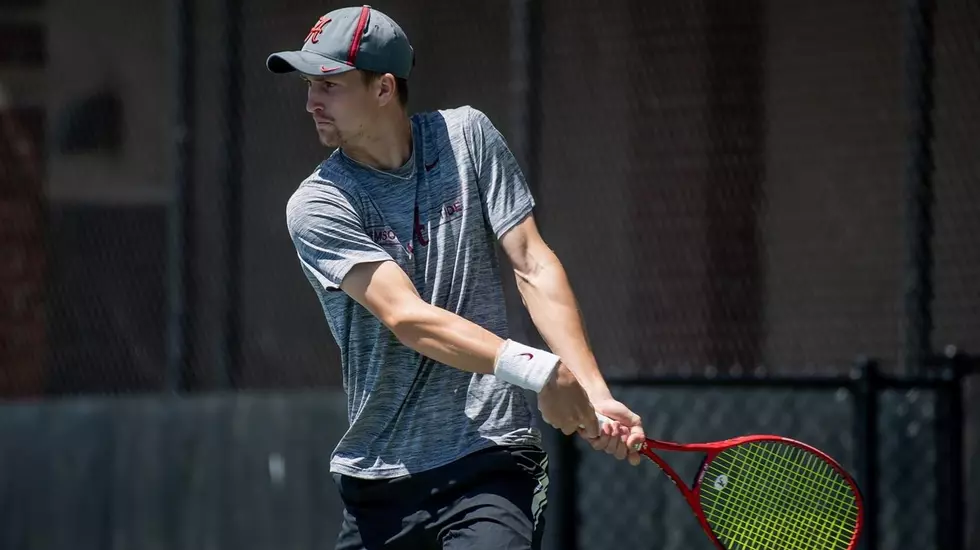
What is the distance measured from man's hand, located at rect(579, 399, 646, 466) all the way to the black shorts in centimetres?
21

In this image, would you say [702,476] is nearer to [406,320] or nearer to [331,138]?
[406,320]

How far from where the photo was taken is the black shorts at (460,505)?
3.58 metres

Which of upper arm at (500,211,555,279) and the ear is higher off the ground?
the ear

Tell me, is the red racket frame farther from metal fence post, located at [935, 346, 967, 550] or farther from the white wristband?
metal fence post, located at [935, 346, 967, 550]


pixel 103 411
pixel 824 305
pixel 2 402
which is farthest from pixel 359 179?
pixel 2 402

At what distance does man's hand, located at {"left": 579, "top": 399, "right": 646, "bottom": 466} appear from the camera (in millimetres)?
3541

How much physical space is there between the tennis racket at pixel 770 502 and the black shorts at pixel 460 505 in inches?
18.7

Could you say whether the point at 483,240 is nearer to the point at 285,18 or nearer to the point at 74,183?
the point at 285,18

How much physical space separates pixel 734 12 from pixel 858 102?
0.68m

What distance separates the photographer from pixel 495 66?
7.08 m

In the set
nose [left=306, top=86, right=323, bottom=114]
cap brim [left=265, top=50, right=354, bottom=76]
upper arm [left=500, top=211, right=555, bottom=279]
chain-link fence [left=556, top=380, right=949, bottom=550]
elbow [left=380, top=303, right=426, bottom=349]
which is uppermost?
cap brim [left=265, top=50, right=354, bottom=76]

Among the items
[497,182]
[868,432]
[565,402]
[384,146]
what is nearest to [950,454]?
[868,432]

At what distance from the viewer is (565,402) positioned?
3.35m

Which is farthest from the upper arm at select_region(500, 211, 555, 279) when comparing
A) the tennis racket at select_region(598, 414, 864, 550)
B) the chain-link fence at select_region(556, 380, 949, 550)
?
the chain-link fence at select_region(556, 380, 949, 550)
